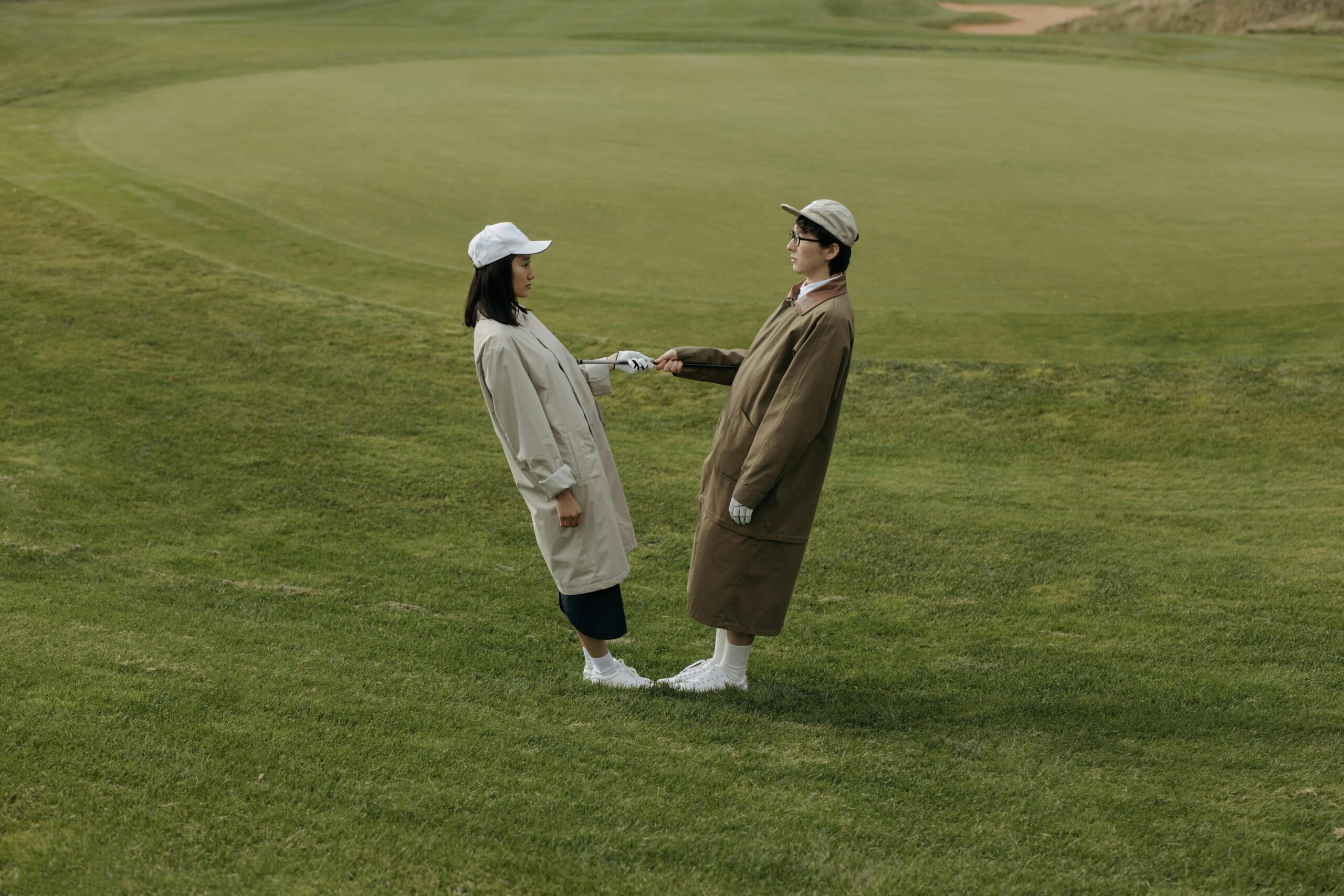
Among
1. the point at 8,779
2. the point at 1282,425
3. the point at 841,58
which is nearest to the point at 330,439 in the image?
the point at 8,779

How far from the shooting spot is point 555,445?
4.20 metres

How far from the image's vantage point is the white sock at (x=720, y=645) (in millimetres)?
4500

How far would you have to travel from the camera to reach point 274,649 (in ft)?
14.5

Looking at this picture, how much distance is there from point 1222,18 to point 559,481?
29953 mm

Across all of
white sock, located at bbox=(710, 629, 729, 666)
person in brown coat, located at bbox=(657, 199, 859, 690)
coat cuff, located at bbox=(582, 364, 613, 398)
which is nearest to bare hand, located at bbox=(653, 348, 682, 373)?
person in brown coat, located at bbox=(657, 199, 859, 690)

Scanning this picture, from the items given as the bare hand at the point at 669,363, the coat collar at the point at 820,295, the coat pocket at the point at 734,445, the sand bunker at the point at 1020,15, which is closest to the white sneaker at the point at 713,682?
the coat pocket at the point at 734,445

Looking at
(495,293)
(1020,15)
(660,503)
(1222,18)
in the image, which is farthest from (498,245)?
(1020,15)

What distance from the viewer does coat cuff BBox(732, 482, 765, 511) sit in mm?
4145

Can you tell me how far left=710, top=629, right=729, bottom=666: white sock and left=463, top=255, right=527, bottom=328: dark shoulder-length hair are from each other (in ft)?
4.74

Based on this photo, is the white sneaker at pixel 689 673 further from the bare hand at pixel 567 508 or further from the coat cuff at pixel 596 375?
the coat cuff at pixel 596 375

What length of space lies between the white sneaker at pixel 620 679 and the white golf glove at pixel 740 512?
0.80m

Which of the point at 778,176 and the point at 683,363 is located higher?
the point at 778,176

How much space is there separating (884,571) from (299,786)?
350cm

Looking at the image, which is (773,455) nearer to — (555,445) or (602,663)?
(555,445)
